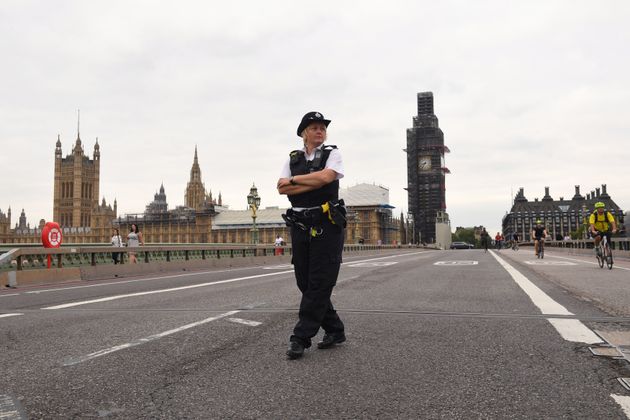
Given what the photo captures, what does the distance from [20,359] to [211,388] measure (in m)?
1.86

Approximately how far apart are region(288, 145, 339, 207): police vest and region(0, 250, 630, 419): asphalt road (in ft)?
3.98

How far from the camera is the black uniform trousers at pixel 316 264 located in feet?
13.6

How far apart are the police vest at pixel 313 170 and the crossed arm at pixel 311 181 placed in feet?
0.26

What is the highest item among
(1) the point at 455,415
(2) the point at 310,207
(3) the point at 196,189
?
(3) the point at 196,189

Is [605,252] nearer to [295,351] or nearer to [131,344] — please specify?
[295,351]

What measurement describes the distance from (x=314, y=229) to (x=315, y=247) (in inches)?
5.8

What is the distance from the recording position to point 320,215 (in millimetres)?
4188

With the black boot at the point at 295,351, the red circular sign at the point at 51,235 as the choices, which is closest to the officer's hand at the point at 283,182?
the black boot at the point at 295,351

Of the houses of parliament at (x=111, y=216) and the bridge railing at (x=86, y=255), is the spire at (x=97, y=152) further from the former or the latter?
the bridge railing at (x=86, y=255)

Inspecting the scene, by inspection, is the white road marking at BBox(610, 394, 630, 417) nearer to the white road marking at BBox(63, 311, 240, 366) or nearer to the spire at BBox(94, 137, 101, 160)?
the white road marking at BBox(63, 311, 240, 366)

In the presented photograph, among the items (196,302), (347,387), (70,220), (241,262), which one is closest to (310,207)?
(347,387)

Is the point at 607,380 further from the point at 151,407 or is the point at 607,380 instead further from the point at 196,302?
the point at 196,302

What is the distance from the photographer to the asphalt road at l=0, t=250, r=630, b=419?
9.36 feet

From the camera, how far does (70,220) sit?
17800 centimetres
